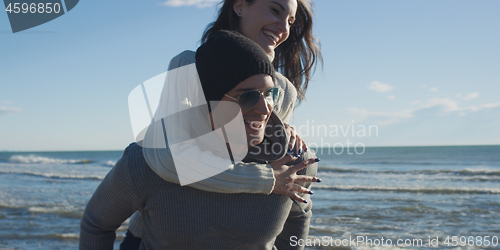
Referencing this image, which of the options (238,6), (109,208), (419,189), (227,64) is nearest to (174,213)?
(109,208)

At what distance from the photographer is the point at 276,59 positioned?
3172mm

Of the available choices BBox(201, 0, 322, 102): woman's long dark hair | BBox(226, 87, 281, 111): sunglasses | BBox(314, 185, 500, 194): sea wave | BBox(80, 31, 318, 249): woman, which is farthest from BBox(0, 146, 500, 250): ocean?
BBox(226, 87, 281, 111): sunglasses

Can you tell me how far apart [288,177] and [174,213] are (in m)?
0.46

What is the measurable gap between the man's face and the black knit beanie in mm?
19

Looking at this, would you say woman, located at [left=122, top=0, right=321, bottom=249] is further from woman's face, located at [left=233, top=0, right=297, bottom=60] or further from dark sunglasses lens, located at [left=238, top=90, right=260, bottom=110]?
dark sunglasses lens, located at [left=238, top=90, right=260, bottom=110]

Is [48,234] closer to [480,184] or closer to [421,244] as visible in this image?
[421,244]

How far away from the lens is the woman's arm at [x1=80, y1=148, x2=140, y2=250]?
1.30 m

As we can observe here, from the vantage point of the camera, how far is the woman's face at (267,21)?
8.46 feet

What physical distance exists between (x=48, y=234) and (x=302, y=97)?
5.54m

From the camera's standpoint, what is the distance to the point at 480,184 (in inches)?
503

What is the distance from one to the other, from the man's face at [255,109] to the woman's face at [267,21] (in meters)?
1.20

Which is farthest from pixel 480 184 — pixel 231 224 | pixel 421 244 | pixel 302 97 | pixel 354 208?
pixel 231 224

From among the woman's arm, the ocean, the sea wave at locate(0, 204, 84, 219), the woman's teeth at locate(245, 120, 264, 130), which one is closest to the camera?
the woman's arm

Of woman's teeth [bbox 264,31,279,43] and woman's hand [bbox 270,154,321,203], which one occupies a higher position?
woman's teeth [bbox 264,31,279,43]
